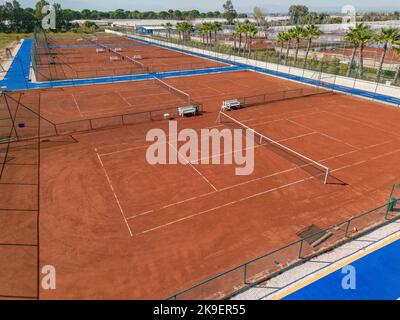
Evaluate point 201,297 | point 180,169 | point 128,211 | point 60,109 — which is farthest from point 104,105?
point 201,297

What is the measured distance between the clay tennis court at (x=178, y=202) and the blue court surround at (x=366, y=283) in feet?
9.23

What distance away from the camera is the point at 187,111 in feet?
113

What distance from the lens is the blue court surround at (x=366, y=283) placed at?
42.2 feet

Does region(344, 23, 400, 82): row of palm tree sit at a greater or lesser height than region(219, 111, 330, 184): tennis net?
greater

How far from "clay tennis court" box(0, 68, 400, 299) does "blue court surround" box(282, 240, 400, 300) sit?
2.81m

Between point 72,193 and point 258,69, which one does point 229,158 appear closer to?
point 72,193

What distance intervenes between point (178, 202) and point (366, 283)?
36.6ft

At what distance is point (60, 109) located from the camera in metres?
37.3

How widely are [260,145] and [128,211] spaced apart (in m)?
14.3

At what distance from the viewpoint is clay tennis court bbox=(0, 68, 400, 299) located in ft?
46.3
